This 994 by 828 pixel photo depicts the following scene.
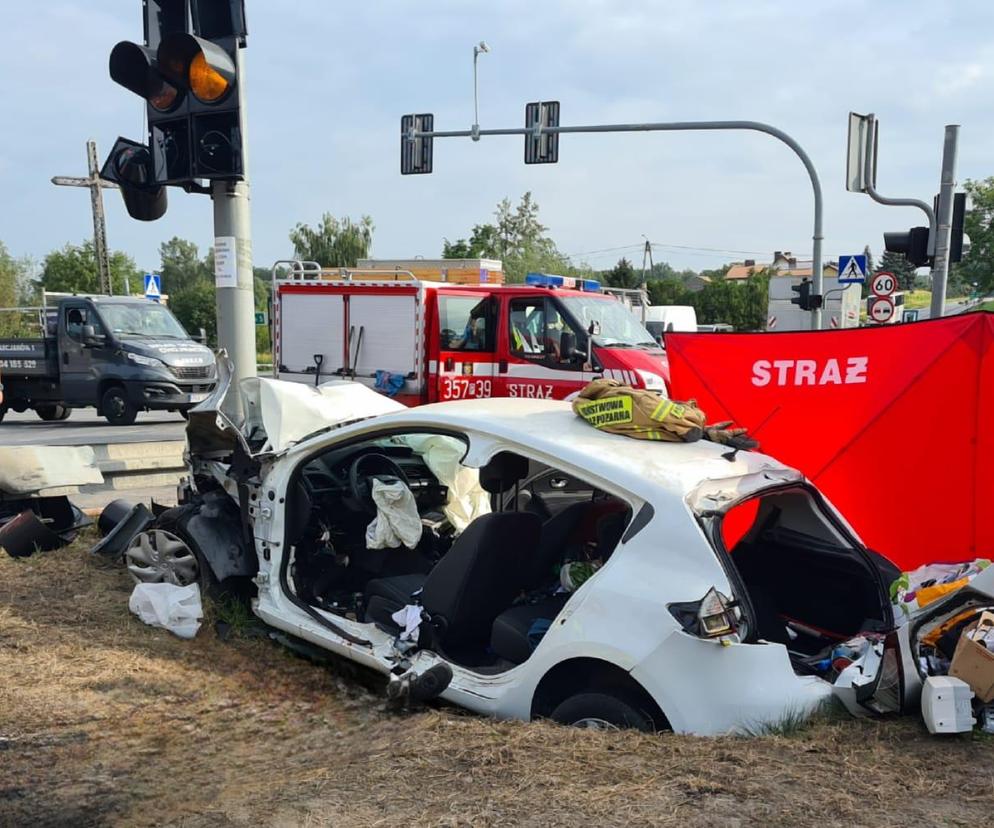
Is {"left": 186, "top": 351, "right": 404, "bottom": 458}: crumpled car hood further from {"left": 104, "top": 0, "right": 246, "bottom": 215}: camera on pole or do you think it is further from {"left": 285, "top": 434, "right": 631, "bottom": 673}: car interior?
A: {"left": 104, "top": 0, "right": 246, "bottom": 215}: camera on pole

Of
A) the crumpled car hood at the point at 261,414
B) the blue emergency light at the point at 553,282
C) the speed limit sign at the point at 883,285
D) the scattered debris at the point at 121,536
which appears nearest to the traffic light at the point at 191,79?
the crumpled car hood at the point at 261,414

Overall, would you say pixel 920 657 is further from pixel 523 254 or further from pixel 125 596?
pixel 523 254

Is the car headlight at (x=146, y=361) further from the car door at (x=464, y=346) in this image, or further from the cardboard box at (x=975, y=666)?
the cardboard box at (x=975, y=666)

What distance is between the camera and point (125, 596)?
5496 millimetres

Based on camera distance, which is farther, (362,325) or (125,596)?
(362,325)

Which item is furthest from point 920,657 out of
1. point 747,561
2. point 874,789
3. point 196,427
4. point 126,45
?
point 126,45

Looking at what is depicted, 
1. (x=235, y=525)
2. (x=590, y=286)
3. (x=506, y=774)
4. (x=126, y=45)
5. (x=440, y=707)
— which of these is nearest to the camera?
(x=506, y=774)

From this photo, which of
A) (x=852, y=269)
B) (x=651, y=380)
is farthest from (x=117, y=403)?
(x=852, y=269)

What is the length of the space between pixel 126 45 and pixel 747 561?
500 cm

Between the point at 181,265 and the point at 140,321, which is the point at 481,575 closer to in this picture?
the point at 140,321

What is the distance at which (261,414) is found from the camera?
5.46 m

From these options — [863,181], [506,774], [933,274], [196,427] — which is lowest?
[506,774]

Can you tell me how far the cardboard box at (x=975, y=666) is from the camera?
10.5 feet

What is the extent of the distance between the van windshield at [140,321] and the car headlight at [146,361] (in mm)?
481
